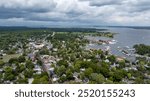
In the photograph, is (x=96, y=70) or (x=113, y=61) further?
(x=113, y=61)

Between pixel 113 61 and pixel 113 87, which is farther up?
pixel 113 87

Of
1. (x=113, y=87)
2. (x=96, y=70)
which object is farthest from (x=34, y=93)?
(x=96, y=70)

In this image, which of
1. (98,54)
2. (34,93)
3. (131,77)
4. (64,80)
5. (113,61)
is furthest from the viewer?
(98,54)

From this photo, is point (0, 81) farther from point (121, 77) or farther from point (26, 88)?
point (26, 88)

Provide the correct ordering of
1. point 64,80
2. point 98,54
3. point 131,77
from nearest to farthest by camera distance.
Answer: point 64,80 < point 131,77 < point 98,54

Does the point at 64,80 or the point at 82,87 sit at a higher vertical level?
the point at 82,87

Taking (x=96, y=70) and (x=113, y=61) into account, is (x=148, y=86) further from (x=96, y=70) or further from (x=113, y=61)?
(x=113, y=61)

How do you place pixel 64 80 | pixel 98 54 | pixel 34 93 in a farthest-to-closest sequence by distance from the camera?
pixel 98 54 → pixel 64 80 → pixel 34 93

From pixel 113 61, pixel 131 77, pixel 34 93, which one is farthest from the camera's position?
pixel 113 61

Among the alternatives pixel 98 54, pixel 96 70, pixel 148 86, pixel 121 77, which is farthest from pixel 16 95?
pixel 98 54

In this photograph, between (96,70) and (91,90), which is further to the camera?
(96,70)
